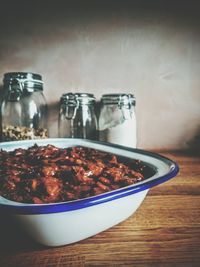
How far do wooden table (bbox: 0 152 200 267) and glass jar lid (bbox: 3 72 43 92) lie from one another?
64 cm

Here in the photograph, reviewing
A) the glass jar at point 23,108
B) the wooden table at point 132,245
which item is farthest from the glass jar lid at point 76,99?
the wooden table at point 132,245

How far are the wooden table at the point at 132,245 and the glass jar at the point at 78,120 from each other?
57 cm

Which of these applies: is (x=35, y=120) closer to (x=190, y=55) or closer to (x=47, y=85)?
(x=47, y=85)

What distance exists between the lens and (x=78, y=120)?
3.74ft

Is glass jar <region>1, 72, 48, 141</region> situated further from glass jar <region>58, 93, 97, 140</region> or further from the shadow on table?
the shadow on table

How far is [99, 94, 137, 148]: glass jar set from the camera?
105cm

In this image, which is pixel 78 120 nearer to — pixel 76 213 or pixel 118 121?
pixel 118 121

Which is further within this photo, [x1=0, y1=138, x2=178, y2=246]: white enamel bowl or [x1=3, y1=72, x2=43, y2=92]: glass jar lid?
[x1=3, y1=72, x2=43, y2=92]: glass jar lid

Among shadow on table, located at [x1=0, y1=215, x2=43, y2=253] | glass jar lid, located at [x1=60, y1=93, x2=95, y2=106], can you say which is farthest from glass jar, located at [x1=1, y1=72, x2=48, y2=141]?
shadow on table, located at [x1=0, y1=215, x2=43, y2=253]

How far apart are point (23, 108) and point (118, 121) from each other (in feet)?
1.34

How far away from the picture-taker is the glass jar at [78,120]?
44.0 inches

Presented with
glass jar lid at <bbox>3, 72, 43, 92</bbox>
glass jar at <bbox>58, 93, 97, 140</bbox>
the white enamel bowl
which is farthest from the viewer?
glass jar at <bbox>58, 93, 97, 140</bbox>

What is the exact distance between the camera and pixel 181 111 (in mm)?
1283

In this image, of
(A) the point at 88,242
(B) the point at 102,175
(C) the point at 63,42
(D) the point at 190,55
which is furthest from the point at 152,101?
(A) the point at 88,242
